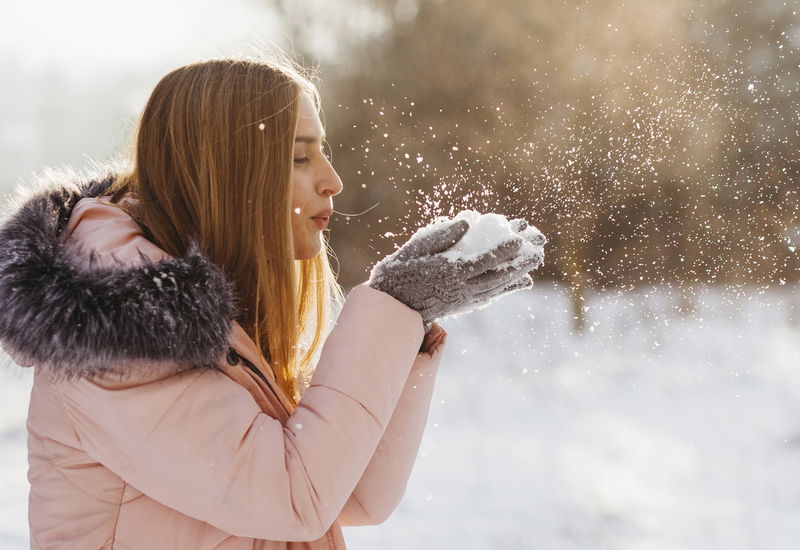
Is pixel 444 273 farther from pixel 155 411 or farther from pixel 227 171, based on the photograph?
pixel 155 411

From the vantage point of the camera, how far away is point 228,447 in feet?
3.45

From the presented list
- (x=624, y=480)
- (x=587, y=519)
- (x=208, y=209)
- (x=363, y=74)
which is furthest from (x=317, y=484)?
(x=363, y=74)

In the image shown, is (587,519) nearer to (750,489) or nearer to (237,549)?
(750,489)

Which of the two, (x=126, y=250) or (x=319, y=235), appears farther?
(x=319, y=235)

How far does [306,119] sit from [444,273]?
0.41 meters

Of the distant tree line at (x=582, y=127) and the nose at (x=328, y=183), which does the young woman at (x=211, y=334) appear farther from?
the distant tree line at (x=582, y=127)

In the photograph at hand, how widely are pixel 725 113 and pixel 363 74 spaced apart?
13.6 feet

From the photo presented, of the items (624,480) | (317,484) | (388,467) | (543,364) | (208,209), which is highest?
(208,209)

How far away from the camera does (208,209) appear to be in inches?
51.1

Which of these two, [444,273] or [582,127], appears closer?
[444,273]

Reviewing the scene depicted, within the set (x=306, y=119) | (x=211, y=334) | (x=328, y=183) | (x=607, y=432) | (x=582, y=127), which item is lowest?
(x=607, y=432)

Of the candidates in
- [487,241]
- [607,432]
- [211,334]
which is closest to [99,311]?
[211,334]

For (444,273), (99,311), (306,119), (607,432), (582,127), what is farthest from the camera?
(582,127)

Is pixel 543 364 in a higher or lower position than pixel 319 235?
lower
